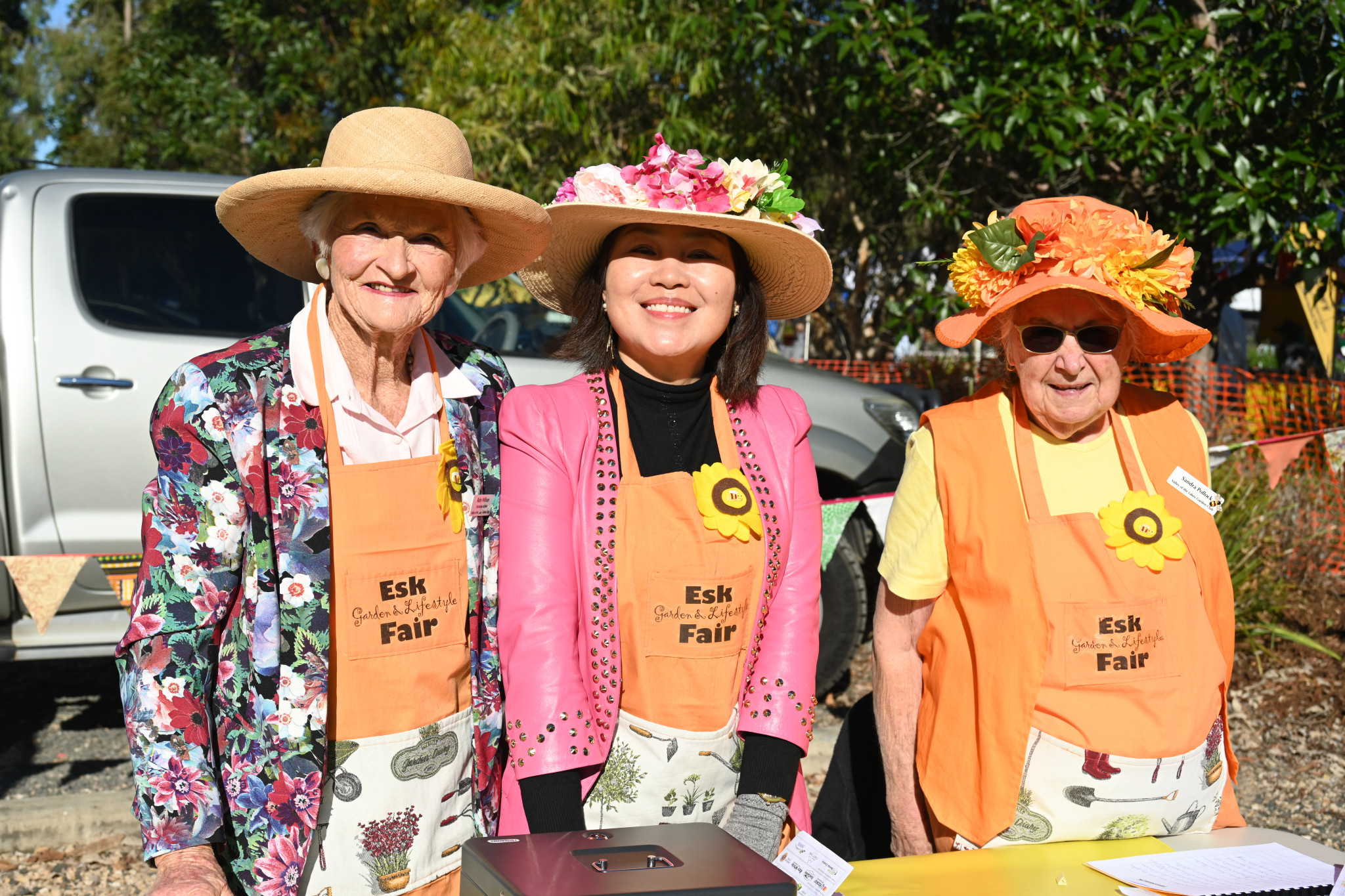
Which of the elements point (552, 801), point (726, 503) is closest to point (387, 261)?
point (726, 503)

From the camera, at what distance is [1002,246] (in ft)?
7.06

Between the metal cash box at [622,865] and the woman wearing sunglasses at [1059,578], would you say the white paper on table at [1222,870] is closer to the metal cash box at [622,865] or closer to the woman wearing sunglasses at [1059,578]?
the woman wearing sunglasses at [1059,578]

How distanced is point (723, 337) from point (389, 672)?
961 mm

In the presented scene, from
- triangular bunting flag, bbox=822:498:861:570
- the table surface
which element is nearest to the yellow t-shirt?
the table surface

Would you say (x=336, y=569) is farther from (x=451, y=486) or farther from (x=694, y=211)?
(x=694, y=211)

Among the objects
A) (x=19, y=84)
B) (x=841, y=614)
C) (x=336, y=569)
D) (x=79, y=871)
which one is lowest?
(x=79, y=871)

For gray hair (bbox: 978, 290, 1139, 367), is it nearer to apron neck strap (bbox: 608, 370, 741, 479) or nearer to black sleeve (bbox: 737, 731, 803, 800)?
apron neck strap (bbox: 608, 370, 741, 479)

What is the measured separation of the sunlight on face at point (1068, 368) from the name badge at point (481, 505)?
1.10m

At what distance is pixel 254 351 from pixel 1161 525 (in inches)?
67.2

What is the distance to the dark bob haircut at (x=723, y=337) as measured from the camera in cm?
218

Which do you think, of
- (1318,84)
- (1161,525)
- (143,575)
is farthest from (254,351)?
(1318,84)

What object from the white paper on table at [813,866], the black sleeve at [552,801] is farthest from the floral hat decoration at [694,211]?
the white paper on table at [813,866]

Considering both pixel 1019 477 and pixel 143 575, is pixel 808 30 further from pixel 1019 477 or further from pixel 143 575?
pixel 143 575

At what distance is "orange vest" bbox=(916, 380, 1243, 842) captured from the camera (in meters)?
2.01
